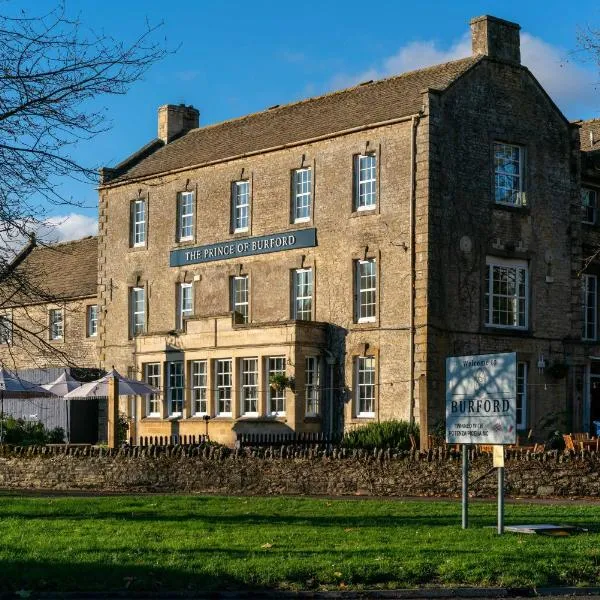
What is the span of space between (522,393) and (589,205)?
7878 millimetres

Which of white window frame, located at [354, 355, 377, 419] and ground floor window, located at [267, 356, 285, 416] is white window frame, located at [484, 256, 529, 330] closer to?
white window frame, located at [354, 355, 377, 419]

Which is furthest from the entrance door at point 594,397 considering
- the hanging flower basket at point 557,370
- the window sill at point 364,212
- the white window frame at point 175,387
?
the white window frame at point 175,387

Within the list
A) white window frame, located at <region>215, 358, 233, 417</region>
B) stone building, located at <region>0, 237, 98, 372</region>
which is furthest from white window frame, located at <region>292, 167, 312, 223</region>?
stone building, located at <region>0, 237, 98, 372</region>

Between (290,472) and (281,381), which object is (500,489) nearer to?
(290,472)

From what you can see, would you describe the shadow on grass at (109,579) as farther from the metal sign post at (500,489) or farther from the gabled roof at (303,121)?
the gabled roof at (303,121)

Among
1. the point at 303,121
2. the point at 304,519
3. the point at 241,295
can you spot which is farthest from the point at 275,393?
the point at 304,519

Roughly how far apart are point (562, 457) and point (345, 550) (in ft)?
33.7

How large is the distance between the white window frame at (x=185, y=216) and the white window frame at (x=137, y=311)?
9.07 ft

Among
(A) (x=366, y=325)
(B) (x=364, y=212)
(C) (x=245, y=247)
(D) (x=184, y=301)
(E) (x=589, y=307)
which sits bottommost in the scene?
(A) (x=366, y=325)

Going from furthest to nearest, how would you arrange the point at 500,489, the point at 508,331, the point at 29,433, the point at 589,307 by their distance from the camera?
the point at 29,433, the point at 589,307, the point at 508,331, the point at 500,489

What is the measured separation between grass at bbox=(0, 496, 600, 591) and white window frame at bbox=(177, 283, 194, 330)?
71.2 ft

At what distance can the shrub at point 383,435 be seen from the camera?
3147 centimetres

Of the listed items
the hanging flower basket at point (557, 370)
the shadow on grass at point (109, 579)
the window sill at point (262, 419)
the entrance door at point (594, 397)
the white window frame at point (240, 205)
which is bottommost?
the shadow on grass at point (109, 579)

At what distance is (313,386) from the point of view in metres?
36.1
